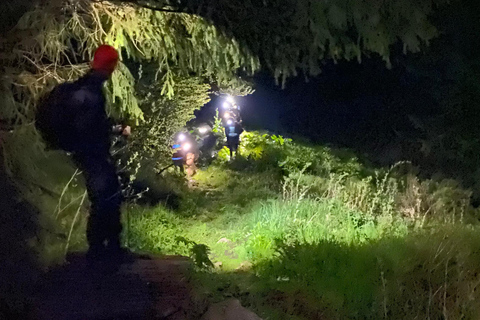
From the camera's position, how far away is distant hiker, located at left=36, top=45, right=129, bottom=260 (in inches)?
150

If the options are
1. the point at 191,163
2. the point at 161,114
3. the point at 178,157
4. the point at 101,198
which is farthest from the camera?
the point at 191,163

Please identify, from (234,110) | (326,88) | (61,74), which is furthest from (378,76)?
(61,74)

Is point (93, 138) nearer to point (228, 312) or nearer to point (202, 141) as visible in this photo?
point (228, 312)

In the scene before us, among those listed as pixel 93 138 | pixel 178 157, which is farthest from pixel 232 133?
pixel 93 138

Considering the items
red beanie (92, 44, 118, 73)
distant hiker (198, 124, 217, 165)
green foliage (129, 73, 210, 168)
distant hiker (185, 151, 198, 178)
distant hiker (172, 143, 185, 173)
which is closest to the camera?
red beanie (92, 44, 118, 73)

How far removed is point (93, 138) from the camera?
386 centimetres

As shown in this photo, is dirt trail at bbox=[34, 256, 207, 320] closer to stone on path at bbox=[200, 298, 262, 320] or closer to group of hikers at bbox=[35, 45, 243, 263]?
stone on path at bbox=[200, 298, 262, 320]

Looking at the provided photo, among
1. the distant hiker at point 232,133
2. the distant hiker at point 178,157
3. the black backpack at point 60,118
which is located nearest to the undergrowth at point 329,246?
the distant hiker at point 178,157

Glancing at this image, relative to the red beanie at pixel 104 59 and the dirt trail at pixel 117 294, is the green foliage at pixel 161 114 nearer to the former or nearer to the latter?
the red beanie at pixel 104 59

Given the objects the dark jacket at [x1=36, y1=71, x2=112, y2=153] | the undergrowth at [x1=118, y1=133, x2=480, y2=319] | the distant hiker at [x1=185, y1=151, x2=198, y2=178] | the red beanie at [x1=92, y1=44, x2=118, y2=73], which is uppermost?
the red beanie at [x1=92, y1=44, x2=118, y2=73]

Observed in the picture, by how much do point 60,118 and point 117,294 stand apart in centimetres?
149

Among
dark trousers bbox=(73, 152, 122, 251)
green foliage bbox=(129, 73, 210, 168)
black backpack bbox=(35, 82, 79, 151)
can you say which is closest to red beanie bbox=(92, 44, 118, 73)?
black backpack bbox=(35, 82, 79, 151)

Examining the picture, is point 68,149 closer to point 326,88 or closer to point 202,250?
point 202,250

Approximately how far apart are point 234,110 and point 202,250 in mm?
7698
